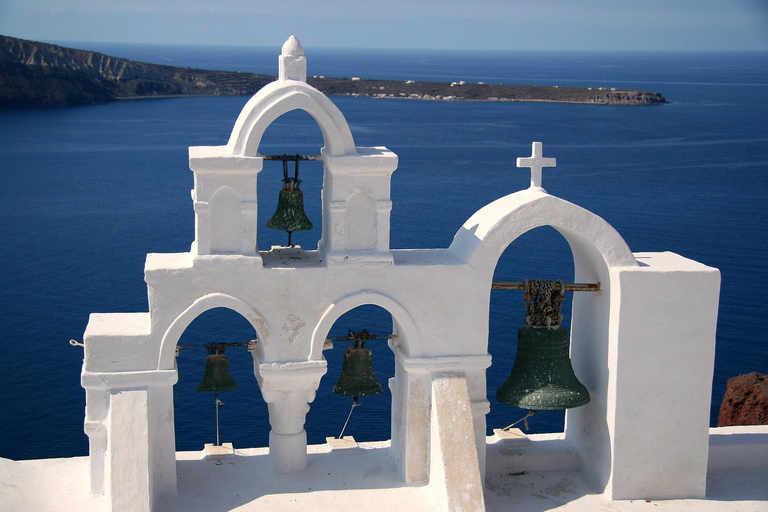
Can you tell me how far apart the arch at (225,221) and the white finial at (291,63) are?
153cm

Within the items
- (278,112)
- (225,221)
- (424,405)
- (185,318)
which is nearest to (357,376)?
(424,405)

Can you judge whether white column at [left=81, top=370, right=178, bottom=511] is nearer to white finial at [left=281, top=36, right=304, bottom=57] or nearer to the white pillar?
the white pillar

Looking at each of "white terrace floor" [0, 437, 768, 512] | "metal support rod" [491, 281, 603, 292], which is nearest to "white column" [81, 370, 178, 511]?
"white terrace floor" [0, 437, 768, 512]

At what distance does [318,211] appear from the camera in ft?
152

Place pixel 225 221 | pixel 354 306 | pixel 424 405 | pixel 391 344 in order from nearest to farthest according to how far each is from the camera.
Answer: pixel 225 221, pixel 354 306, pixel 424 405, pixel 391 344

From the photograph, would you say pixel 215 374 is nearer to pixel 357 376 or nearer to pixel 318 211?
pixel 357 376

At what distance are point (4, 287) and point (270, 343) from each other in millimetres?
30600

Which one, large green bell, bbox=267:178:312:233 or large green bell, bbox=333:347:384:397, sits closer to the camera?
large green bell, bbox=267:178:312:233

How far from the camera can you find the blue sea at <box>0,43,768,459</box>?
27.3 metres

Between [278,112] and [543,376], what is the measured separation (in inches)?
184

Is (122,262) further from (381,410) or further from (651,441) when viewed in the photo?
(651,441)

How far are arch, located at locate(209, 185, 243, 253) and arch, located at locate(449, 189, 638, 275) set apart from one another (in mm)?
2767

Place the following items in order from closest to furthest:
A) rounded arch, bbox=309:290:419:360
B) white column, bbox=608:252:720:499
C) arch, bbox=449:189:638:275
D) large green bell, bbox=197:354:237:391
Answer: rounded arch, bbox=309:290:419:360
arch, bbox=449:189:638:275
white column, bbox=608:252:720:499
large green bell, bbox=197:354:237:391

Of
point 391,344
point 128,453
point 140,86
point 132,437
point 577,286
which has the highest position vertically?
point 140,86
